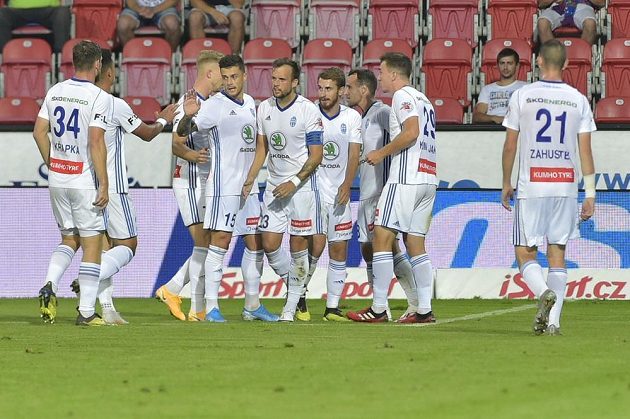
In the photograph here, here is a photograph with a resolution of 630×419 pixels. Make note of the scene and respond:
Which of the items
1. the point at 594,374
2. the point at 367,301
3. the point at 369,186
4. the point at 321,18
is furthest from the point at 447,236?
the point at 594,374

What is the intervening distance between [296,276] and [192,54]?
8.23 meters

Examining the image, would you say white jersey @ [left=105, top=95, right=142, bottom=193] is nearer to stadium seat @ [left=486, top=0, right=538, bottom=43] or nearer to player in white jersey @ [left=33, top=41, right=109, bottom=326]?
player in white jersey @ [left=33, top=41, right=109, bottom=326]

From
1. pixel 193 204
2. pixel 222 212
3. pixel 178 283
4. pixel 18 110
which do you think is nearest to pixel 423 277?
pixel 222 212

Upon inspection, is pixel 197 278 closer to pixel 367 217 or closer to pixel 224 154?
pixel 224 154

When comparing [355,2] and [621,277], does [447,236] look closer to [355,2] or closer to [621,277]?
[621,277]

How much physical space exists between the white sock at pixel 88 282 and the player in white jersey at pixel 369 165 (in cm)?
239

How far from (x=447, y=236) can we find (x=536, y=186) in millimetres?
5924

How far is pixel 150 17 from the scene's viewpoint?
1988 cm

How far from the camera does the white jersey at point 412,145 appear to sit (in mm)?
10555

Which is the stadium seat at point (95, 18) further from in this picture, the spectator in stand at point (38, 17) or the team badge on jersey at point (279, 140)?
the team badge on jersey at point (279, 140)

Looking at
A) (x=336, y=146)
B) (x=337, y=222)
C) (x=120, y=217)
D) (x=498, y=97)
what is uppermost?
(x=498, y=97)

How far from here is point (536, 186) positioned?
9406 millimetres

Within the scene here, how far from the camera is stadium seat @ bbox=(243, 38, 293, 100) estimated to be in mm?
18703

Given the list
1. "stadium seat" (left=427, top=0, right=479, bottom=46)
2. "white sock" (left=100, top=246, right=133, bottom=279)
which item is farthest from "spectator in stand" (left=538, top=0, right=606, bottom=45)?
"white sock" (left=100, top=246, right=133, bottom=279)
